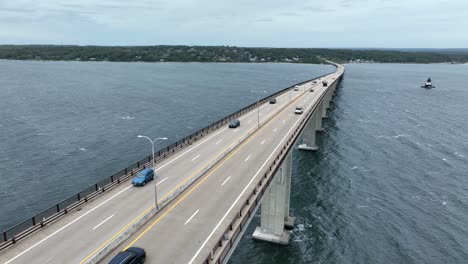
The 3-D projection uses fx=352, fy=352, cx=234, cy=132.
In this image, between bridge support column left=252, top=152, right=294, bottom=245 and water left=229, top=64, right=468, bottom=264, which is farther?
bridge support column left=252, top=152, right=294, bottom=245

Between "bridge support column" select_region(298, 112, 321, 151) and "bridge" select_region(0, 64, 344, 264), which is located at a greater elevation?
"bridge" select_region(0, 64, 344, 264)

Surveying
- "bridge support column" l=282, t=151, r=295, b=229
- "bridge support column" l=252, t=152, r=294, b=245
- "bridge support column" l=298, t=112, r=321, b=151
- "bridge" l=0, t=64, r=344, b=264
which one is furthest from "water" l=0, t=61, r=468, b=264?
"bridge" l=0, t=64, r=344, b=264

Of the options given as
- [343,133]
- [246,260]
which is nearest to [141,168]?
[246,260]

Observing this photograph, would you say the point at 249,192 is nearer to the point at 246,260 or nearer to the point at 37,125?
the point at 246,260

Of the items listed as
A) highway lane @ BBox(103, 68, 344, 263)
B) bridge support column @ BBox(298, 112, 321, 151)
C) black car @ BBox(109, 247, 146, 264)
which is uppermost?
black car @ BBox(109, 247, 146, 264)

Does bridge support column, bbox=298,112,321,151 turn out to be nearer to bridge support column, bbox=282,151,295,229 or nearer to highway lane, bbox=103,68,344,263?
bridge support column, bbox=282,151,295,229

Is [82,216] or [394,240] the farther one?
[394,240]

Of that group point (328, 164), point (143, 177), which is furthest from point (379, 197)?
point (143, 177)
